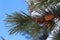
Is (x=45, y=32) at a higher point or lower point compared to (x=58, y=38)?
higher

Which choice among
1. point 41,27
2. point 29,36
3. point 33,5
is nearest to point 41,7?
point 33,5

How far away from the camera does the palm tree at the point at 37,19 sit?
1.45 metres

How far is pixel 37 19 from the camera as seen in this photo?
4.95ft

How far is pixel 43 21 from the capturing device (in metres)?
1.54

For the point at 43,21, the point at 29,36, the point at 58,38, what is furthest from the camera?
the point at 29,36

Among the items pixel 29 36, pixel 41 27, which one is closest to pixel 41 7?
pixel 41 27

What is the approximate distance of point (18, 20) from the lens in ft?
5.20

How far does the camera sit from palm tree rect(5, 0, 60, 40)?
1.45 m

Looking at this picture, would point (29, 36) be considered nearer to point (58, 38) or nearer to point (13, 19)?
point (13, 19)

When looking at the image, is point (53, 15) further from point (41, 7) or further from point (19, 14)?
point (19, 14)

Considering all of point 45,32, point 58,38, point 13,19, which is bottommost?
point 58,38

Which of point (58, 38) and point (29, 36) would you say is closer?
point (58, 38)

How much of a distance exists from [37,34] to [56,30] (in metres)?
0.18

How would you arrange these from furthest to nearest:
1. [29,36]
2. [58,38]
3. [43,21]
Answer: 1. [29,36]
2. [43,21]
3. [58,38]
